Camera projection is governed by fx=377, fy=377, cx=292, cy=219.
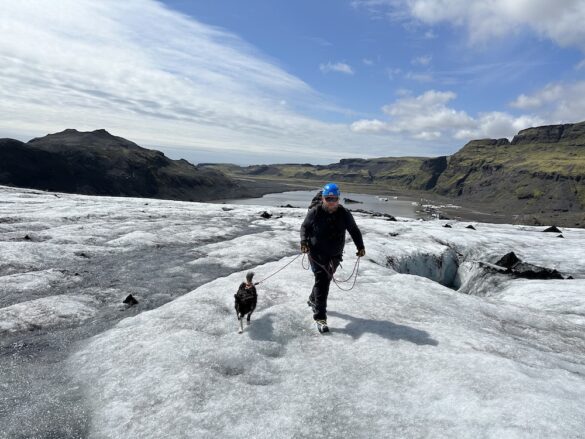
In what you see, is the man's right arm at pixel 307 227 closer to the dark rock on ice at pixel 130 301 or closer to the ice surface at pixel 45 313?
the dark rock on ice at pixel 130 301

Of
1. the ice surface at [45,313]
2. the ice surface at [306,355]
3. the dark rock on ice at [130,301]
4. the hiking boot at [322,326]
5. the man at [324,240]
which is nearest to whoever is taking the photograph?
the ice surface at [306,355]

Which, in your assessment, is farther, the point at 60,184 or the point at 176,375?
the point at 60,184

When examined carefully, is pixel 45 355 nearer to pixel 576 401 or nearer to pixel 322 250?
pixel 322 250

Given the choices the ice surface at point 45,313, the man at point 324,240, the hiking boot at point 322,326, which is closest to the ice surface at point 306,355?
the ice surface at point 45,313

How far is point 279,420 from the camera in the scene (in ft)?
22.4

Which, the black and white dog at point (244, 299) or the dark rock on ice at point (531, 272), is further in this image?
the dark rock on ice at point (531, 272)

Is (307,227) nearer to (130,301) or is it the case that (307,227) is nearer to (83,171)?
(130,301)

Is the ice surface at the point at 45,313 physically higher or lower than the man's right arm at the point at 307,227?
lower

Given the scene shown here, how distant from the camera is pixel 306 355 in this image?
360 inches

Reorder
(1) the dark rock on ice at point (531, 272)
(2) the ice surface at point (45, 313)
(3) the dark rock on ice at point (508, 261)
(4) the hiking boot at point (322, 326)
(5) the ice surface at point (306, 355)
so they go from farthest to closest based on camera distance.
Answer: (3) the dark rock on ice at point (508, 261) < (1) the dark rock on ice at point (531, 272) < (2) the ice surface at point (45, 313) < (4) the hiking boot at point (322, 326) < (5) the ice surface at point (306, 355)

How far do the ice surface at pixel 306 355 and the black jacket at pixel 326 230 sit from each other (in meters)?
2.26

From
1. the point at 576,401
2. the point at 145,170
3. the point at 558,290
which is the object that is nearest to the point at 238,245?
the point at 558,290

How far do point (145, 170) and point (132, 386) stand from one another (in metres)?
198

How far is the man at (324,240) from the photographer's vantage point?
10.5m
